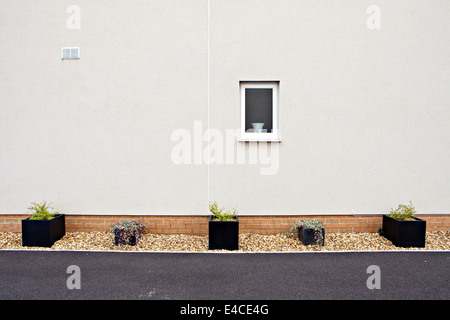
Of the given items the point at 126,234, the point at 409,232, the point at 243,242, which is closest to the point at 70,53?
the point at 126,234

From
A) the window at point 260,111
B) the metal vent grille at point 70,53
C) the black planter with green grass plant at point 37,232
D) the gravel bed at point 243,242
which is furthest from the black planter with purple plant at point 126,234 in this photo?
the metal vent grille at point 70,53

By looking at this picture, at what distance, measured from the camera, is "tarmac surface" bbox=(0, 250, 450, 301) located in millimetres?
3193

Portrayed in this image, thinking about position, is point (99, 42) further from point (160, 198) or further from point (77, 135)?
point (160, 198)

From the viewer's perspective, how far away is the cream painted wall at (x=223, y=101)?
515 centimetres

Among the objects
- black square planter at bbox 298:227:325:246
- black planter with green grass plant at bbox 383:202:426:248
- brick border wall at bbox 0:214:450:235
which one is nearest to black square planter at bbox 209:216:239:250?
brick border wall at bbox 0:214:450:235

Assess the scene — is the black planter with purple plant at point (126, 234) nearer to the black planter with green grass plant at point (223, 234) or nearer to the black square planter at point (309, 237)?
the black planter with green grass plant at point (223, 234)

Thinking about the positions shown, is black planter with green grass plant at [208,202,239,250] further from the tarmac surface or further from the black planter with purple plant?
the black planter with purple plant

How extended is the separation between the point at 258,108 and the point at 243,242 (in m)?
2.57

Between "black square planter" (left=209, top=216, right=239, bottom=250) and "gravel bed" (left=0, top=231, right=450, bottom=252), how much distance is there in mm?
199

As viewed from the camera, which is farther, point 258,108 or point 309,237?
point 258,108

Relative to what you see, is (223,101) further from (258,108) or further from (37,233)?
(37,233)

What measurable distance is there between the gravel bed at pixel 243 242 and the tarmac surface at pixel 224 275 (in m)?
0.20

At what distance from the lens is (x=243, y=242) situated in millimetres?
4859

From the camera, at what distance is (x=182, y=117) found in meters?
5.19
